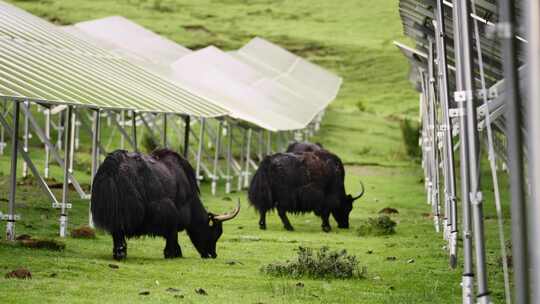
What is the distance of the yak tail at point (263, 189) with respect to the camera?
22234mm

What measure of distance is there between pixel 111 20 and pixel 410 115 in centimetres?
1929

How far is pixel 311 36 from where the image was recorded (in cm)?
7944

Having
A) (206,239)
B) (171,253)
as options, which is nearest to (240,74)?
(206,239)

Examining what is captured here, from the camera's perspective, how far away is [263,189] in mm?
22281

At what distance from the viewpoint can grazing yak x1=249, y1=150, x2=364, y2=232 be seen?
877 inches

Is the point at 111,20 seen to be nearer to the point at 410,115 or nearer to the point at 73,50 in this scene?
the point at 410,115

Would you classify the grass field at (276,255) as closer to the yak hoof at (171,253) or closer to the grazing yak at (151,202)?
the yak hoof at (171,253)

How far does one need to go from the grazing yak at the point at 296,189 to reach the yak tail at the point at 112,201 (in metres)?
7.53

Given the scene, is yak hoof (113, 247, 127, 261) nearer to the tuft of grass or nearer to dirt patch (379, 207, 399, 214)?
the tuft of grass

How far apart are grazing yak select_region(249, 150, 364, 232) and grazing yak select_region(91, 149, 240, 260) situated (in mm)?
5271

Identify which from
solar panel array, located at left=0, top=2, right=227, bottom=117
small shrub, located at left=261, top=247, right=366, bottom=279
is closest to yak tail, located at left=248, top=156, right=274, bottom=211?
solar panel array, located at left=0, top=2, right=227, bottom=117

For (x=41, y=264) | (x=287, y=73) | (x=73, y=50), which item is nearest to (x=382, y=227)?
(x=73, y=50)

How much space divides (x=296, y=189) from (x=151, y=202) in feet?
24.1

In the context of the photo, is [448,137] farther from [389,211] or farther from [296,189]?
[389,211]
